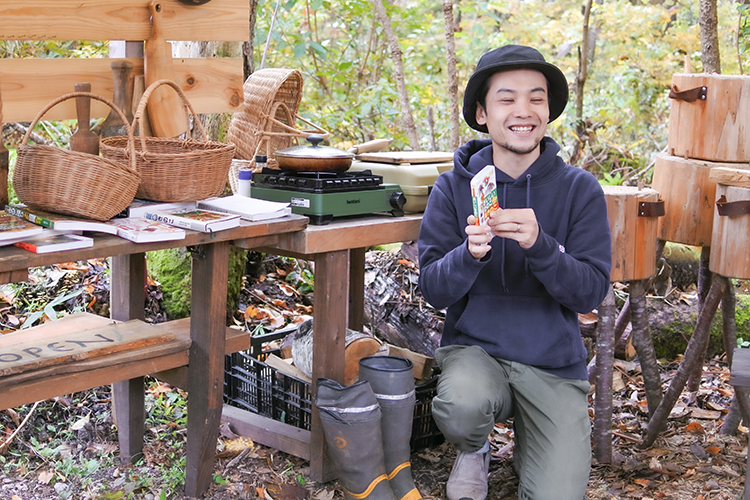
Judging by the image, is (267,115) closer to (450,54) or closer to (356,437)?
(356,437)

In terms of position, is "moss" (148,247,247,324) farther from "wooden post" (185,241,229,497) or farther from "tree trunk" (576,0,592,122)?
"tree trunk" (576,0,592,122)

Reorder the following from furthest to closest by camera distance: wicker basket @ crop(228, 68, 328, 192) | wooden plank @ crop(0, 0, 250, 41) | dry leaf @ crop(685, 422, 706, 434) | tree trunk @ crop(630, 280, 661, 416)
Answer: dry leaf @ crop(685, 422, 706, 434) < wicker basket @ crop(228, 68, 328, 192) < tree trunk @ crop(630, 280, 661, 416) < wooden plank @ crop(0, 0, 250, 41)

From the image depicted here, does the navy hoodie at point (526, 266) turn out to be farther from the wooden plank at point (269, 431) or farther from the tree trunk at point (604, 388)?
the wooden plank at point (269, 431)

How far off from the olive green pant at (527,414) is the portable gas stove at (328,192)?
0.68 metres

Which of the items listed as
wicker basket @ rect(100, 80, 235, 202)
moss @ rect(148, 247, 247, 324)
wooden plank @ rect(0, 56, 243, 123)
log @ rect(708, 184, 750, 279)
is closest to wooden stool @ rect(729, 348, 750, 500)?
log @ rect(708, 184, 750, 279)

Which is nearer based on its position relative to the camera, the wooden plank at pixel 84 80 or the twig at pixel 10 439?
the wooden plank at pixel 84 80

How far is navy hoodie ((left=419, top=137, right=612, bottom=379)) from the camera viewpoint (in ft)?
8.58

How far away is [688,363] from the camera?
3328 millimetres

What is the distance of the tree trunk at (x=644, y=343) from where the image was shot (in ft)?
10.7

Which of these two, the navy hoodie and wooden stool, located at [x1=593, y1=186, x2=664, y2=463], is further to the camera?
wooden stool, located at [x1=593, y1=186, x2=664, y2=463]

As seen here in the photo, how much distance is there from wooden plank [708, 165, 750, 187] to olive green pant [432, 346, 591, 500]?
3.32ft

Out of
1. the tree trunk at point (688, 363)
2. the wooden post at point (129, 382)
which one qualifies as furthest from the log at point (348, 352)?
the tree trunk at point (688, 363)

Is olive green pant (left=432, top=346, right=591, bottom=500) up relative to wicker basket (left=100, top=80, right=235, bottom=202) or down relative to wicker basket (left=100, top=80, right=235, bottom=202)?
down

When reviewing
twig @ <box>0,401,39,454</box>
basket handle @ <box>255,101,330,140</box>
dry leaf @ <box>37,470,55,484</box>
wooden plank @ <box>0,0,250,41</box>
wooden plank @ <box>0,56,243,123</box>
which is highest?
wooden plank @ <box>0,0,250,41</box>
